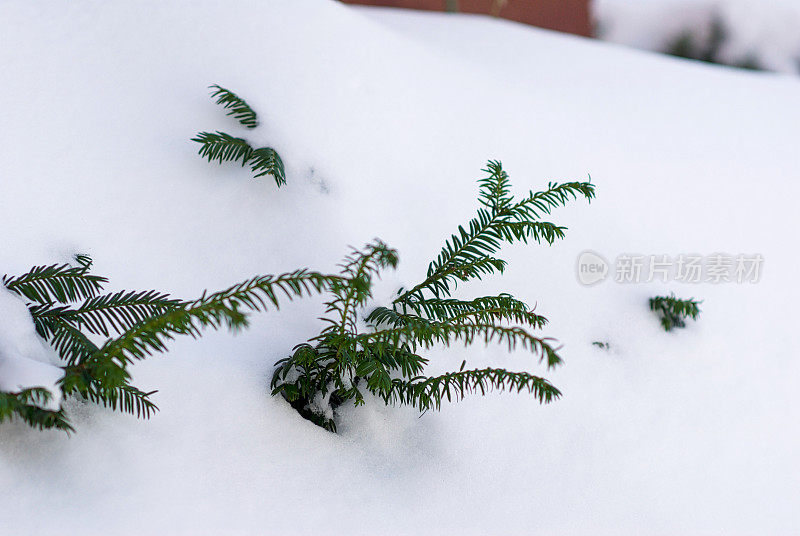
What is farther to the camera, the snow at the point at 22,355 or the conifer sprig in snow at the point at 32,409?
the snow at the point at 22,355

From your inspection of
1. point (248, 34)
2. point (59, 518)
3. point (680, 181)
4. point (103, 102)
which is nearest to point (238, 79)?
point (248, 34)

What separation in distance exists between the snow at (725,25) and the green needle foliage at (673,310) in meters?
4.36

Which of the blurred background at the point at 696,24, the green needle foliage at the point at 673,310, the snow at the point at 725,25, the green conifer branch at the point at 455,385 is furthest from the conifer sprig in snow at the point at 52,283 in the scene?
the snow at the point at 725,25

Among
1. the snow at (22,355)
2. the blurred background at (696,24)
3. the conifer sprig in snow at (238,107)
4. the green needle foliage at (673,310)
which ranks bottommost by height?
the snow at (22,355)

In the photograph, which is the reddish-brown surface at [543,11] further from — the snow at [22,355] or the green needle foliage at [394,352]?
the snow at [22,355]

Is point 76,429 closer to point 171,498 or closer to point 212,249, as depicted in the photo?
point 171,498

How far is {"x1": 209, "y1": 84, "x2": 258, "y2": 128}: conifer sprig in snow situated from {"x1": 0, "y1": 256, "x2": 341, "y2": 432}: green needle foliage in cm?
89

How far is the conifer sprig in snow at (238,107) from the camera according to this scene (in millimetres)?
2613

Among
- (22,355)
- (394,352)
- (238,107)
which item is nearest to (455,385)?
(394,352)

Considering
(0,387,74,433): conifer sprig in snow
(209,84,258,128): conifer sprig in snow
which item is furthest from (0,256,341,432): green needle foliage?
(209,84,258,128): conifer sprig in snow

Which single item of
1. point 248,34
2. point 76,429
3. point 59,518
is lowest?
point 59,518

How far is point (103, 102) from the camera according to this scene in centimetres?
262

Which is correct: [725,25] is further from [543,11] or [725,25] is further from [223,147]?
[223,147]

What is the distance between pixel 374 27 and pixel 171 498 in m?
2.53
